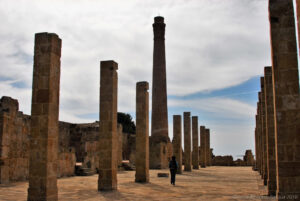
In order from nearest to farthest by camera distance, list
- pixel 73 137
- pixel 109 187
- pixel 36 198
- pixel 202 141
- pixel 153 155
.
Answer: pixel 36 198 < pixel 109 187 < pixel 73 137 < pixel 153 155 < pixel 202 141

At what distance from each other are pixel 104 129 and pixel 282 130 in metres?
6.24

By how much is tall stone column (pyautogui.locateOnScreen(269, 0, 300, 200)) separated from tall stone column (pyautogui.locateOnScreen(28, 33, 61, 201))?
5.56 m

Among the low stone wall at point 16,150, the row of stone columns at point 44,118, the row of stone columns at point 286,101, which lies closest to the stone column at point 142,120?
the low stone wall at point 16,150

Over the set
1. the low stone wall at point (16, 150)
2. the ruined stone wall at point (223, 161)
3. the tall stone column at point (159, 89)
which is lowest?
the ruined stone wall at point (223, 161)

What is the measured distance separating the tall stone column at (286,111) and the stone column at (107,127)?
5806 mm

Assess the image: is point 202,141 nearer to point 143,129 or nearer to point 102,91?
point 143,129

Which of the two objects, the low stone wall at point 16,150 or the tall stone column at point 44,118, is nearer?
the tall stone column at point 44,118

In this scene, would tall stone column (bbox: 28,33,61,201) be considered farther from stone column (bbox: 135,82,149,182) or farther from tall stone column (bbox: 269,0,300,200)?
stone column (bbox: 135,82,149,182)

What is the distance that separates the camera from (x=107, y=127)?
1162cm

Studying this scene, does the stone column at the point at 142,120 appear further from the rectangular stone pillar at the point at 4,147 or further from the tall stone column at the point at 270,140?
the tall stone column at the point at 270,140

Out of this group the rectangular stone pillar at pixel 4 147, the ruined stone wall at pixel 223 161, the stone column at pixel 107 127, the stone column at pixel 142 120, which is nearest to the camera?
the stone column at pixel 107 127

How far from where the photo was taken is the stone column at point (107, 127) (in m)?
11.3

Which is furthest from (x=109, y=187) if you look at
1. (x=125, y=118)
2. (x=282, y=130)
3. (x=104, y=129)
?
(x=125, y=118)

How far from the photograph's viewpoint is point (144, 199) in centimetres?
915
